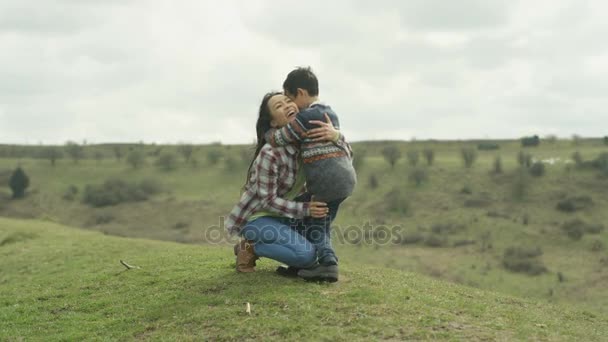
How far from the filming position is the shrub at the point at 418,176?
255 feet

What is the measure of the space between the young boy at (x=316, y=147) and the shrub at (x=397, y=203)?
62153mm

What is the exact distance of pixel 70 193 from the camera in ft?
271

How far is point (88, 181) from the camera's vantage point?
88.9 meters

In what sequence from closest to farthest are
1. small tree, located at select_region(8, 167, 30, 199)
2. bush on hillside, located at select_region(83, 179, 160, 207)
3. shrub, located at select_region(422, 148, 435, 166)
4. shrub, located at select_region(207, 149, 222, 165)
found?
1. bush on hillside, located at select_region(83, 179, 160, 207)
2. small tree, located at select_region(8, 167, 30, 199)
3. shrub, located at select_region(422, 148, 435, 166)
4. shrub, located at select_region(207, 149, 222, 165)

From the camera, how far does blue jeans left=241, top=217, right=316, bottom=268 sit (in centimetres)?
903

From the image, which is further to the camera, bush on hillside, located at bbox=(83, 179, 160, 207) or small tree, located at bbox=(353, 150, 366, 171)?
small tree, located at bbox=(353, 150, 366, 171)

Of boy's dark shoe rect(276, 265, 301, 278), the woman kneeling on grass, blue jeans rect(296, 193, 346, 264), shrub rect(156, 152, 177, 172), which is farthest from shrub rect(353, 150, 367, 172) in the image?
the woman kneeling on grass

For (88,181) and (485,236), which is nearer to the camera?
(485,236)

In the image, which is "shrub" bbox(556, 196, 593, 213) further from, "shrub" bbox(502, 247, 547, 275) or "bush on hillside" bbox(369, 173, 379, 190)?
"bush on hillside" bbox(369, 173, 379, 190)

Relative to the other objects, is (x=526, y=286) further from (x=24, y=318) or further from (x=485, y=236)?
(x=24, y=318)

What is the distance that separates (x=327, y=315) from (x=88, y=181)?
280 ft

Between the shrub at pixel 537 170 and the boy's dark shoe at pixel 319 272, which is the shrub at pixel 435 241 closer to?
the shrub at pixel 537 170

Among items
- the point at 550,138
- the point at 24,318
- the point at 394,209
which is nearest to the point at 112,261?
the point at 24,318

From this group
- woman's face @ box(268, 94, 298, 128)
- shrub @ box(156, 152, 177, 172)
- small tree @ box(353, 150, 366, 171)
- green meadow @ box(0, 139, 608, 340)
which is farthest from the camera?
shrub @ box(156, 152, 177, 172)
